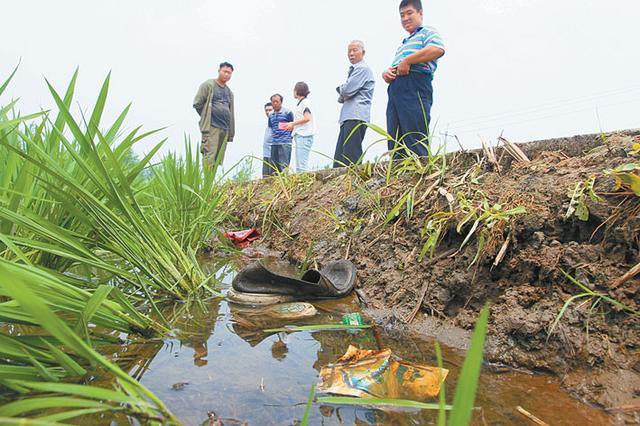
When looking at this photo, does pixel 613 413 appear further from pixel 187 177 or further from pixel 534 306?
pixel 187 177

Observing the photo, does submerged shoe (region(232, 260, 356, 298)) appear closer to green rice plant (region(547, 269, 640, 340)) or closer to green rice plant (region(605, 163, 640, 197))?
green rice plant (region(547, 269, 640, 340))

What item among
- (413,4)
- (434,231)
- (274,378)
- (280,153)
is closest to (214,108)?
(280,153)

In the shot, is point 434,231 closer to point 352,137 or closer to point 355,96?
point 352,137

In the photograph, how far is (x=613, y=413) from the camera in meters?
0.92

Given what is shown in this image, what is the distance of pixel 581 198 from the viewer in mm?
1364

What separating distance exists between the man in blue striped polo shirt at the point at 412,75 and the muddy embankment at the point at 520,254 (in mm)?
1068

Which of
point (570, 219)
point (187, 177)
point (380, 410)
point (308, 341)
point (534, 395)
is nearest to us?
point (380, 410)

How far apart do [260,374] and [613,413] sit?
2.82 feet

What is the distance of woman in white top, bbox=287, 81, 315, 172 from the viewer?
253 inches

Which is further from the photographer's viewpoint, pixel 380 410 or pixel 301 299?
pixel 301 299

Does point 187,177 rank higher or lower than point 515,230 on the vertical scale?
higher

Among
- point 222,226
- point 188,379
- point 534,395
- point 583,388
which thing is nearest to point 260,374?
point 188,379

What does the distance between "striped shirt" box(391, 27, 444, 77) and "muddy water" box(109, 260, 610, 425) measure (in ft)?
7.99

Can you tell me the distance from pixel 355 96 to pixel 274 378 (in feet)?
12.9
